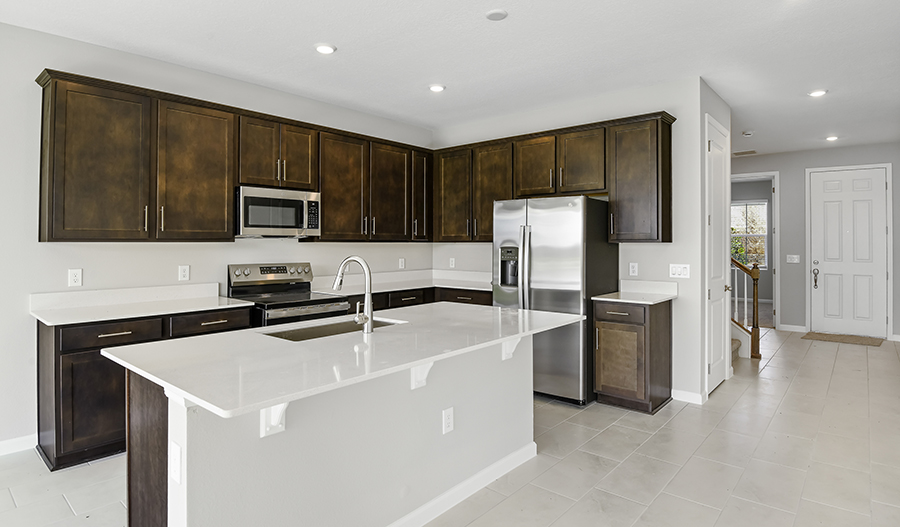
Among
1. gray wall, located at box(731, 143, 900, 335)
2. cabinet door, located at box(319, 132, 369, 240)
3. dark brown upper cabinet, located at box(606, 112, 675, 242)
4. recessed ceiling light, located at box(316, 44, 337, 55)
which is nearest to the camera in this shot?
recessed ceiling light, located at box(316, 44, 337, 55)

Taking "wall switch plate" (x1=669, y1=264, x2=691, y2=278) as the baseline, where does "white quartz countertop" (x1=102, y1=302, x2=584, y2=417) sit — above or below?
below

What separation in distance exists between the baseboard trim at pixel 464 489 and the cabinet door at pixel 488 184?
95.1 inches

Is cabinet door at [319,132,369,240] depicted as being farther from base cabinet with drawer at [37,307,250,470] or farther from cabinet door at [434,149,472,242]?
base cabinet with drawer at [37,307,250,470]

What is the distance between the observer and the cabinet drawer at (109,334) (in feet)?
9.37

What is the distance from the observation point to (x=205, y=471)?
165 centimetres

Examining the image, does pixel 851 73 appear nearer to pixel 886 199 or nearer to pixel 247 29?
pixel 886 199

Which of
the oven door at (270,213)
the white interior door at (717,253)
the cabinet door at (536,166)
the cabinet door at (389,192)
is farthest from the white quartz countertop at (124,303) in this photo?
the white interior door at (717,253)

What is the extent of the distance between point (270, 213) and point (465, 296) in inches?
80.5

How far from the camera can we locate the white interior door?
423 centimetres

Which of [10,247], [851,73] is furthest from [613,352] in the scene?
[10,247]

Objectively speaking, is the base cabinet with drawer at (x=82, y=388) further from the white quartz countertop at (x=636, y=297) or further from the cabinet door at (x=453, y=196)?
the white quartz countertop at (x=636, y=297)

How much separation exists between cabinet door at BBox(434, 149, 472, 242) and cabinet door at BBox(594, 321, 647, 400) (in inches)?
70.8

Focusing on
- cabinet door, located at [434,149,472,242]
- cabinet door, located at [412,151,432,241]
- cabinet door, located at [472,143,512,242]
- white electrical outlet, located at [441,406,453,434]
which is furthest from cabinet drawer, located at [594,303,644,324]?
cabinet door, located at [412,151,432,241]

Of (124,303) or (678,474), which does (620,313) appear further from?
(124,303)
